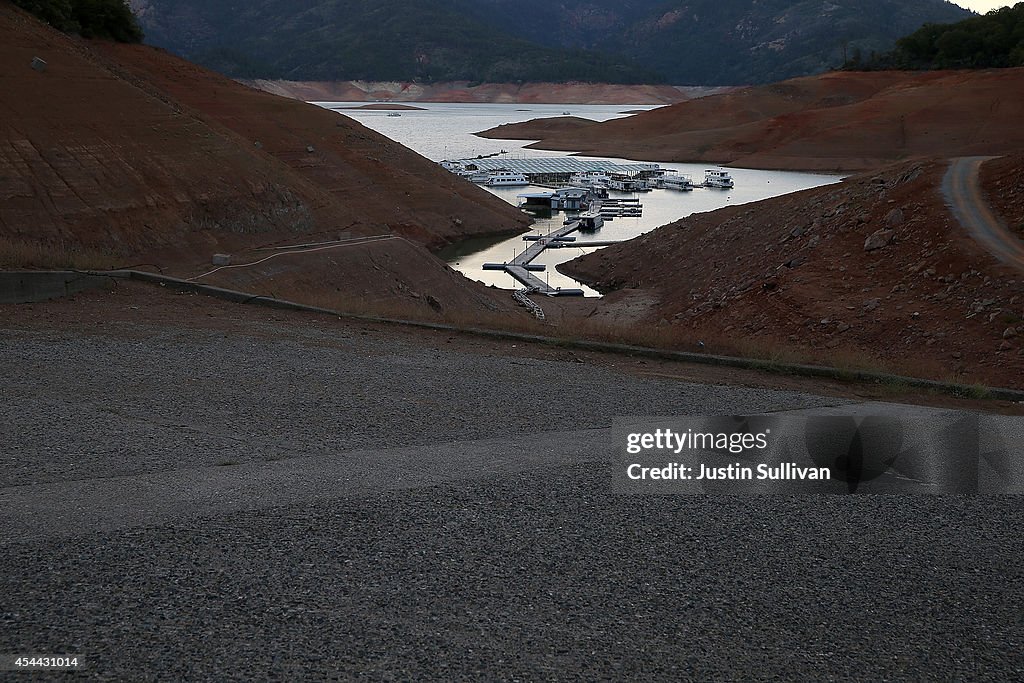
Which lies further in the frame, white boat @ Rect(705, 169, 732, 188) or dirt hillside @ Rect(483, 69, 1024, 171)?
dirt hillside @ Rect(483, 69, 1024, 171)

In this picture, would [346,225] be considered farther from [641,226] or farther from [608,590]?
[608,590]

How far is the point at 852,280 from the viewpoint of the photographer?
85.2 ft

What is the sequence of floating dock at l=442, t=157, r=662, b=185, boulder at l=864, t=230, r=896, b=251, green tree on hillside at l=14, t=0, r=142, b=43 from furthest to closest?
floating dock at l=442, t=157, r=662, b=185 → green tree on hillside at l=14, t=0, r=142, b=43 → boulder at l=864, t=230, r=896, b=251

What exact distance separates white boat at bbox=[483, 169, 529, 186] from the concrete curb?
2568 inches

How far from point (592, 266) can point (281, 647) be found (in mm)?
36868

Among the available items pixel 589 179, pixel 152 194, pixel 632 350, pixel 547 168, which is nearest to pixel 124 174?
pixel 152 194

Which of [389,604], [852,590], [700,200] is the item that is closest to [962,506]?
[852,590]

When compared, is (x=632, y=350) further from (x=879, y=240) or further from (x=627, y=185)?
(x=627, y=185)

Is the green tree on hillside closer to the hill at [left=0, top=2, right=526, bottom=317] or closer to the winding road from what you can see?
the hill at [left=0, top=2, right=526, bottom=317]

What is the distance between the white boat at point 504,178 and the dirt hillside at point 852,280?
42652 millimetres

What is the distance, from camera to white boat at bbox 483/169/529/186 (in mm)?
80750

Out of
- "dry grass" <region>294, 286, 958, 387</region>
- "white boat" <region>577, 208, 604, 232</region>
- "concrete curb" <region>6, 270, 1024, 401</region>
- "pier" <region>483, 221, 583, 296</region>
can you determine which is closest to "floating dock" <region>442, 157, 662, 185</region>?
"white boat" <region>577, 208, 604, 232</region>

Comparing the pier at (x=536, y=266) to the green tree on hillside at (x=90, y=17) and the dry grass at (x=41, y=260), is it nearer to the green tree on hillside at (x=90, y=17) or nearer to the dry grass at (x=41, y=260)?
the dry grass at (x=41, y=260)

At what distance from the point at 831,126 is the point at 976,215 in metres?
79.0
